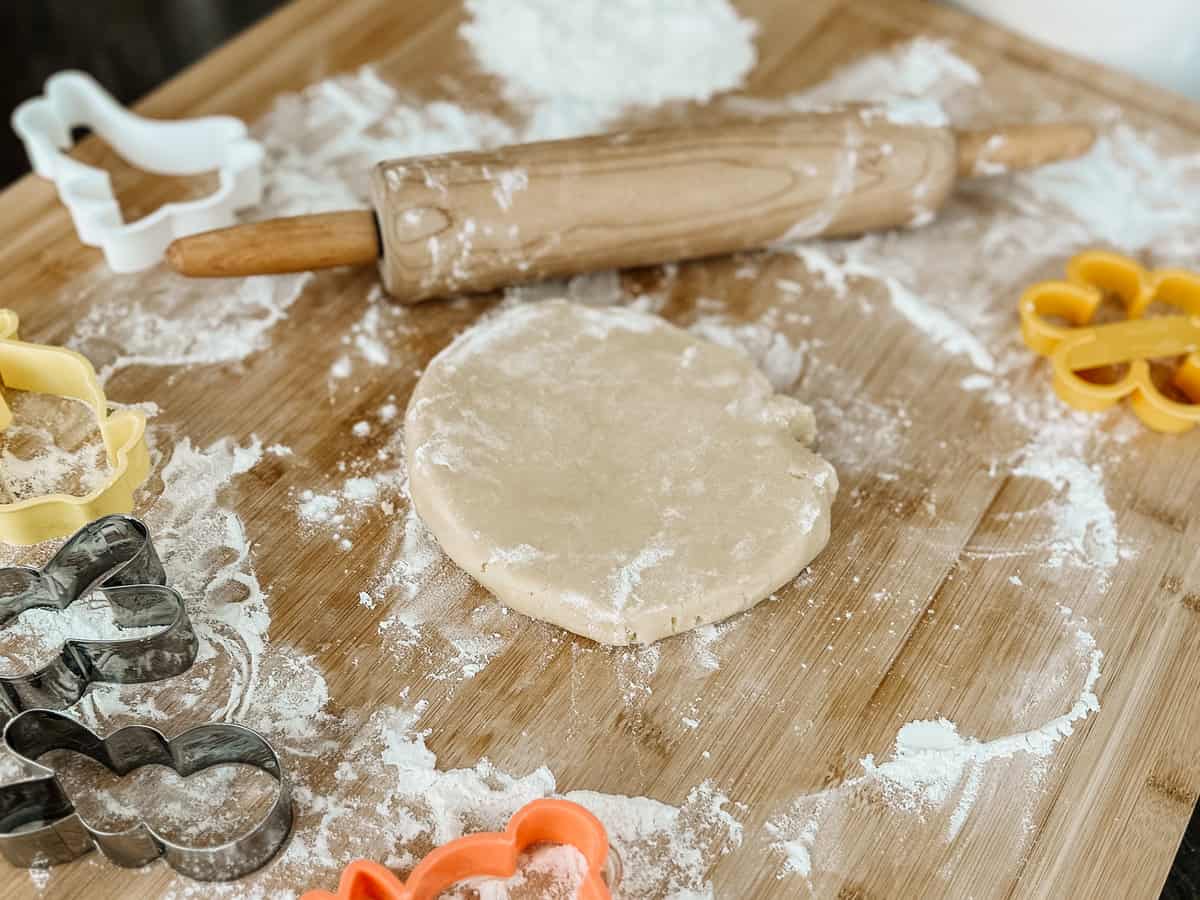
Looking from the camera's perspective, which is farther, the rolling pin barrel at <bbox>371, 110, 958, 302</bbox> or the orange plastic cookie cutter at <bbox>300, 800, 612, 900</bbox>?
the rolling pin barrel at <bbox>371, 110, 958, 302</bbox>

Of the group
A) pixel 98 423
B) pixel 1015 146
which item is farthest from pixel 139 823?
pixel 1015 146

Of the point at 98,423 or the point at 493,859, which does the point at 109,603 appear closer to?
the point at 98,423

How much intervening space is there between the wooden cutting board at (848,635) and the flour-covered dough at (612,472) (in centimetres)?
7

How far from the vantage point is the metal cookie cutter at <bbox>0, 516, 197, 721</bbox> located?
104 centimetres

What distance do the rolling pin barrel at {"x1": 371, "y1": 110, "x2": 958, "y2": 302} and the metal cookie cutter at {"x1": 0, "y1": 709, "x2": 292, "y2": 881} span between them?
59cm

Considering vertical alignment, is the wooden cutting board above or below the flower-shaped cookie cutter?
below

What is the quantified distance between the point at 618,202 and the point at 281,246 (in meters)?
0.40

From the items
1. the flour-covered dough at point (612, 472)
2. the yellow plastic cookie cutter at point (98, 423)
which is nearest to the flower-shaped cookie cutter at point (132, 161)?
the yellow plastic cookie cutter at point (98, 423)

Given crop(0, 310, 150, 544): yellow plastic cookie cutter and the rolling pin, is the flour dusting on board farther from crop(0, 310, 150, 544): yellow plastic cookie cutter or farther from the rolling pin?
crop(0, 310, 150, 544): yellow plastic cookie cutter

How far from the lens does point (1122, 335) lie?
4.46 ft

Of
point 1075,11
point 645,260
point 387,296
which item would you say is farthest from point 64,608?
point 1075,11

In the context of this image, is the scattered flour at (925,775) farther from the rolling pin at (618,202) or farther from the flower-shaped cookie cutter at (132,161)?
the flower-shaped cookie cutter at (132,161)

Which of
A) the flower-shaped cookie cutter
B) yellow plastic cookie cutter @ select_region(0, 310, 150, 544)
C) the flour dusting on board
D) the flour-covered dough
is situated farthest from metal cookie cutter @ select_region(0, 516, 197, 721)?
the flour dusting on board

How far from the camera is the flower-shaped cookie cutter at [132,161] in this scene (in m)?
1.38
